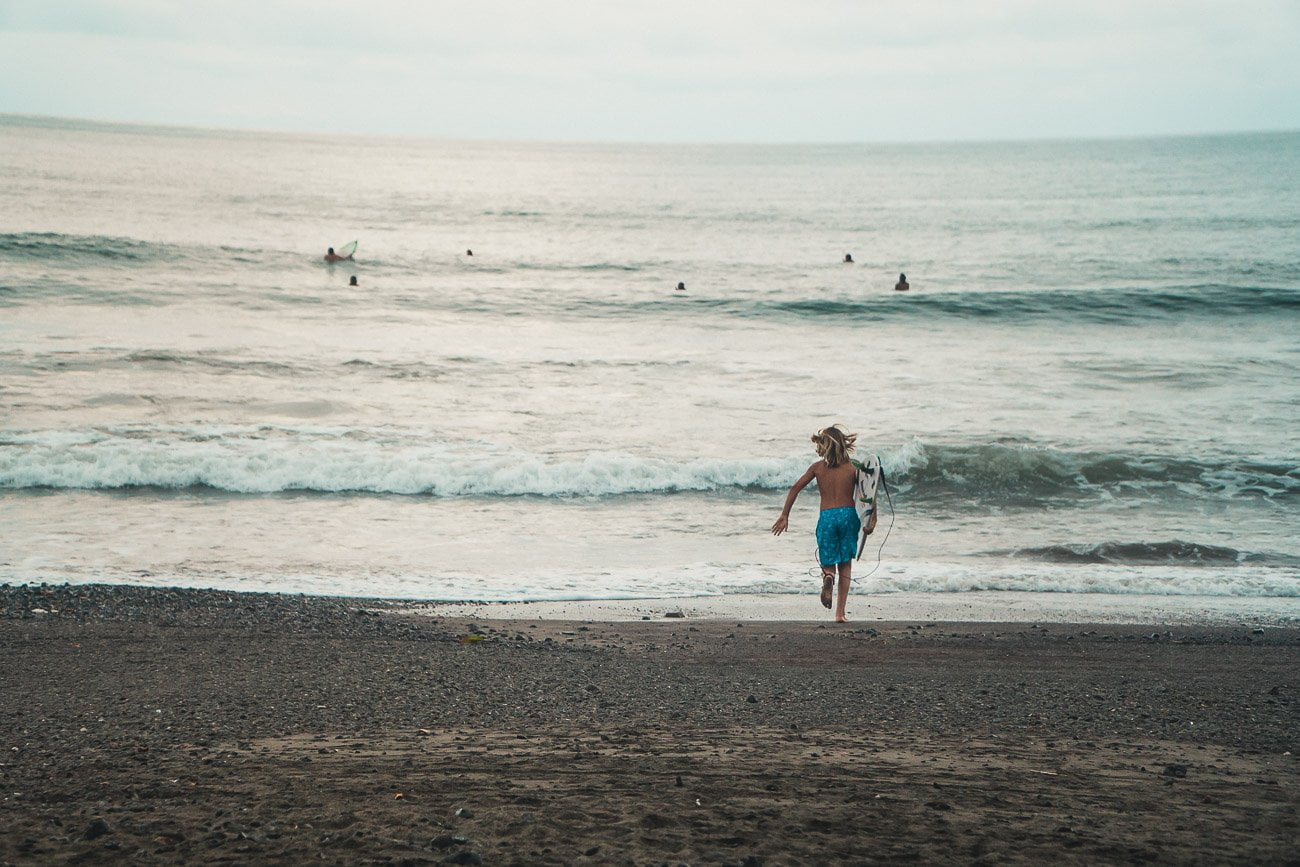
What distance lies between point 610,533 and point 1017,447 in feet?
22.6

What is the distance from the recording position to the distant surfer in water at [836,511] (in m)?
8.32

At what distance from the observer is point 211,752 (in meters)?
4.73

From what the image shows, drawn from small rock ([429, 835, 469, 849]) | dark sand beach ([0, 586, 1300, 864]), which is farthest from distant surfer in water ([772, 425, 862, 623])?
small rock ([429, 835, 469, 849])

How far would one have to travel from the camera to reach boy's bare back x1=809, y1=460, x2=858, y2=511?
27.6 ft

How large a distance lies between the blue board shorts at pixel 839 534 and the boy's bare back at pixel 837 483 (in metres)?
0.06

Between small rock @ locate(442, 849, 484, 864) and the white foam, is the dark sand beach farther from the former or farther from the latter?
the white foam

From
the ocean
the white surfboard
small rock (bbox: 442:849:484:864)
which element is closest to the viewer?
small rock (bbox: 442:849:484:864)

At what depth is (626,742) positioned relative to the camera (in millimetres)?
4977

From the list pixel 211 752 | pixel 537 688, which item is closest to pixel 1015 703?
pixel 537 688

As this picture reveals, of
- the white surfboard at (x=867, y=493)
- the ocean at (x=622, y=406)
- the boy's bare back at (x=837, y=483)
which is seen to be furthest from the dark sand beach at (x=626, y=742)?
the ocean at (x=622, y=406)

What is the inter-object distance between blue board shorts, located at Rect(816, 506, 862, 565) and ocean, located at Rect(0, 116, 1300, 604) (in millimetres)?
1335

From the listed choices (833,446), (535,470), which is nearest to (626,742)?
(833,446)

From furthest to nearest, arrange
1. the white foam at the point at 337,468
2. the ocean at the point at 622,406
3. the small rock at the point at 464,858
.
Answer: the white foam at the point at 337,468 < the ocean at the point at 622,406 < the small rock at the point at 464,858

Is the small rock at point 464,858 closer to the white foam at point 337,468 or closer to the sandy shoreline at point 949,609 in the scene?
the sandy shoreline at point 949,609
